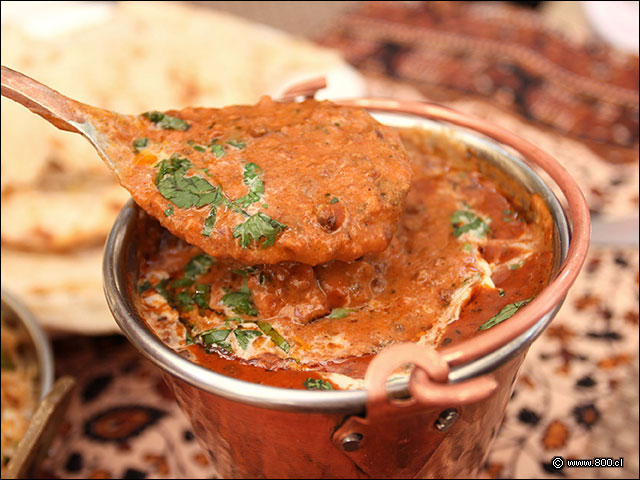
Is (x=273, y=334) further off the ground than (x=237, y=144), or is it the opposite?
(x=237, y=144)

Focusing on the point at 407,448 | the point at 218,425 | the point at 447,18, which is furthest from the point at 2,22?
the point at 447,18

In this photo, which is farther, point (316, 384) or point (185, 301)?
point (185, 301)

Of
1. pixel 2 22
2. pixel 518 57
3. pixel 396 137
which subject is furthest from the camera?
pixel 518 57

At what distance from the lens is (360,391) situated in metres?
0.73

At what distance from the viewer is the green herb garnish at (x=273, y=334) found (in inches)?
35.4

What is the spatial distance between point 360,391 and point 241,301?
308mm

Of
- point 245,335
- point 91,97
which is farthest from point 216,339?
point 91,97

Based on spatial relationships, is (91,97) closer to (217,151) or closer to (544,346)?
(217,151)

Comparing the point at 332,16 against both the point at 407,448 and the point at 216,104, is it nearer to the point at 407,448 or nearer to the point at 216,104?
the point at 216,104

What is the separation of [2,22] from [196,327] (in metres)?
1.32

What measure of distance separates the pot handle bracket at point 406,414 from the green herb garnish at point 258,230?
0.23 m

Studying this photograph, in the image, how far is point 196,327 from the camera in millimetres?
957

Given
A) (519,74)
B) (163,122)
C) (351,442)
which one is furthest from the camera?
(519,74)

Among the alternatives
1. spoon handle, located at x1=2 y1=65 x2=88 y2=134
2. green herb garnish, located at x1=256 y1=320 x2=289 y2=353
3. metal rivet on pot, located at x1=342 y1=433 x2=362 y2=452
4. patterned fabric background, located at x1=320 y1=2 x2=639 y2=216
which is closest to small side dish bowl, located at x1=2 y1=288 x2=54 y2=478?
spoon handle, located at x1=2 y1=65 x2=88 y2=134
